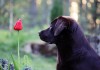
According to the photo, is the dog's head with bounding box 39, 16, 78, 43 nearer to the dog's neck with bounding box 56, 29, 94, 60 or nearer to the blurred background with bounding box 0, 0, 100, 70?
the dog's neck with bounding box 56, 29, 94, 60

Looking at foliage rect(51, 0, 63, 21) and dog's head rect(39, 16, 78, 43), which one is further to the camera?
foliage rect(51, 0, 63, 21)

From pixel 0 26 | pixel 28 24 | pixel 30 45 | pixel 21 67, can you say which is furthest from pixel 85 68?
pixel 28 24

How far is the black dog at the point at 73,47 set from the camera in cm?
491

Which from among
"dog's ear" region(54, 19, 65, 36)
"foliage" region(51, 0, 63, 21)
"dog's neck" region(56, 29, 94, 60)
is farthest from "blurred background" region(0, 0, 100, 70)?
"dog's ear" region(54, 19, 65, 36)

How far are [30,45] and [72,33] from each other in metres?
11.5

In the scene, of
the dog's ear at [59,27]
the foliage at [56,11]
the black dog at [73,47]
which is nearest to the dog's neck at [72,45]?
the black dog at [73,47]

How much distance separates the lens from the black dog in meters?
4.91

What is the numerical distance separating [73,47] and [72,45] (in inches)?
1.2

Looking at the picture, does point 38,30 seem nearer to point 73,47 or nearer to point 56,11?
point 56,11

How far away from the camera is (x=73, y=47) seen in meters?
4.95

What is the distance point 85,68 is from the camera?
A: 195 inches

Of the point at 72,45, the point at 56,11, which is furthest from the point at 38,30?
the point at 72,45

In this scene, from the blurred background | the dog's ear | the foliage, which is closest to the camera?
the dog's ear

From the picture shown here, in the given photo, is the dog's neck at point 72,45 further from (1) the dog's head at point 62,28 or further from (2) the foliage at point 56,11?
(2) the foliage at point 56,11
